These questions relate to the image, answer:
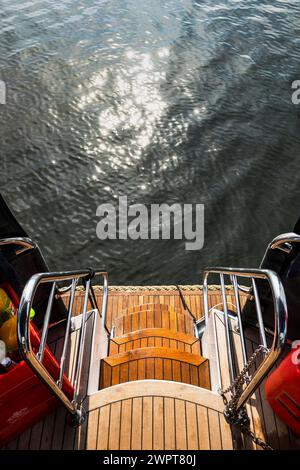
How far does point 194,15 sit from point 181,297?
12577mm

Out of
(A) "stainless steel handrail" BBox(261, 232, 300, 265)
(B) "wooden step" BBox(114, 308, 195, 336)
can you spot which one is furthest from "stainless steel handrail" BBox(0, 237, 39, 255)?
(A) "stainless steel handrail" BBox(261, 232, 300, 265)

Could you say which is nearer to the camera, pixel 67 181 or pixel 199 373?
pixel 199 373

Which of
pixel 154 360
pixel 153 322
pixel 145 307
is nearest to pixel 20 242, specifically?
pixel 154 360

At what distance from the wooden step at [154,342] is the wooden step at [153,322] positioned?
60cm

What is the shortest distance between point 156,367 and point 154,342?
23.3 inches

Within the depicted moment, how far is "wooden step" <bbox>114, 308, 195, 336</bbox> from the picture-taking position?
5.32 meters

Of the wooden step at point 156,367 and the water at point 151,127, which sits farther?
the water at point 151,127

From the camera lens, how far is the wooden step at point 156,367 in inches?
153

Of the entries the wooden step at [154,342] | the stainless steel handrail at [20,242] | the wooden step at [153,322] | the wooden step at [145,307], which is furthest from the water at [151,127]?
the stainless steel handrail at [20,242]

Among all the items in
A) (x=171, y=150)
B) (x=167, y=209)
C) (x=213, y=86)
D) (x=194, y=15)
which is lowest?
(x=167, y=209)

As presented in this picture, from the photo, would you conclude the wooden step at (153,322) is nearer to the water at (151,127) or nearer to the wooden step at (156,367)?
the wooden step at (156,367)

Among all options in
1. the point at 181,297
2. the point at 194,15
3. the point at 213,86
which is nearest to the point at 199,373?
the point at 181,297

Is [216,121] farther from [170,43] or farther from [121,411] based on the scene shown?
[121,411]

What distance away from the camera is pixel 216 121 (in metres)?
10.7
